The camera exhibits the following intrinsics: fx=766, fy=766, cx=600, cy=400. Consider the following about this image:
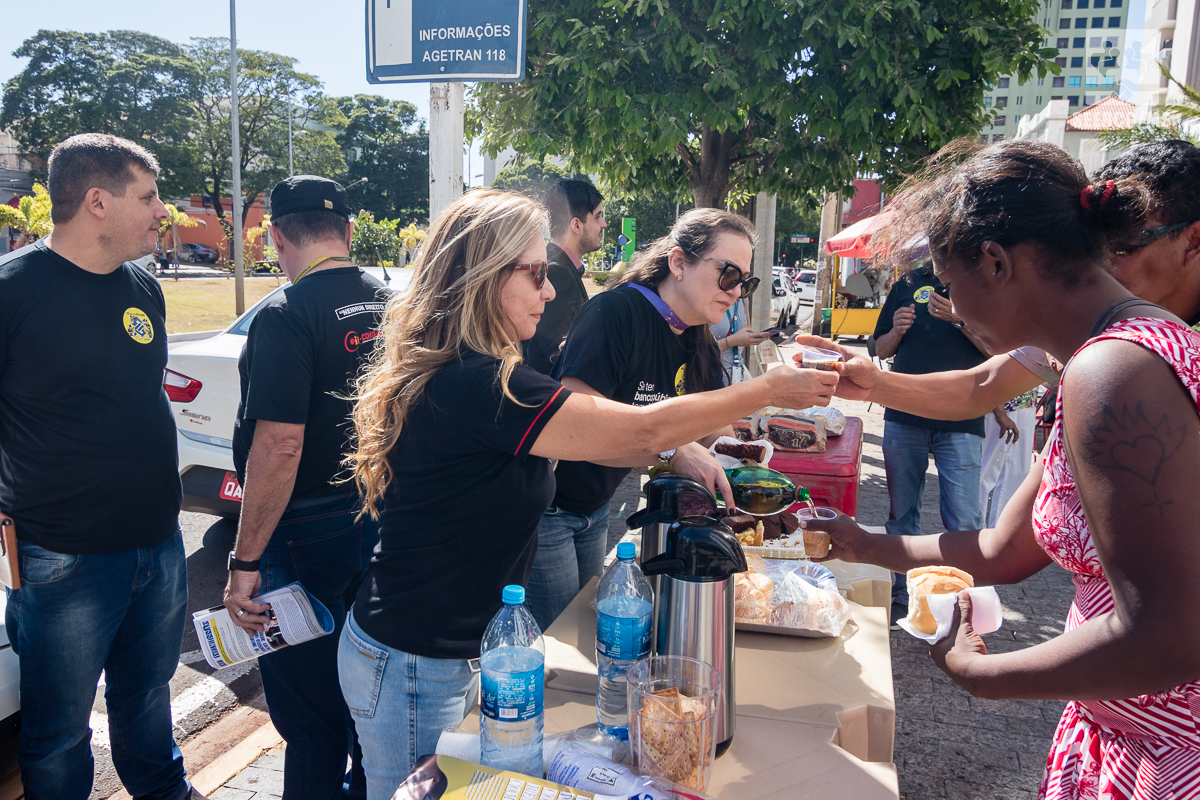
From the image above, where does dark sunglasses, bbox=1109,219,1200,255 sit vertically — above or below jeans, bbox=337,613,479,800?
above

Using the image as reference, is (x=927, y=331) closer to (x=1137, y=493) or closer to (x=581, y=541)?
(x=581, y=541)

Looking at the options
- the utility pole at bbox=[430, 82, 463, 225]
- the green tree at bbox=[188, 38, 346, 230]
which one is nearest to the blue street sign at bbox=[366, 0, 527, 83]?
the utility pole at bbox=[430, 82, 463, 225]

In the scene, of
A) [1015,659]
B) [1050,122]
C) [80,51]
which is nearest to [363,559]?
[1015,659]

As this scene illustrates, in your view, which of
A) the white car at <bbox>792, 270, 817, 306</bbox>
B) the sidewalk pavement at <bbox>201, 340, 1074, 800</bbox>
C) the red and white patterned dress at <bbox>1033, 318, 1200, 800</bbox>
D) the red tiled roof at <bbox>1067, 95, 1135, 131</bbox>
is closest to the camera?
the red and white patterned dress at <bbox>1033, 318, 1200, 800</bbox>

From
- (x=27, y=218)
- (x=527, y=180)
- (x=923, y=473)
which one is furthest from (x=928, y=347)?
(x=27, y=218)

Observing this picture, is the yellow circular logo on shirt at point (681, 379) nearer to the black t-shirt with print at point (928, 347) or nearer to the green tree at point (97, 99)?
the black t-shirt with print at point (928, 347)

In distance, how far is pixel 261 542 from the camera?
2.51 m

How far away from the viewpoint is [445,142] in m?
3.68

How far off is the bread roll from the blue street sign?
8.55 feet

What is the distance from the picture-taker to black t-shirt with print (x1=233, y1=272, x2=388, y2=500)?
97.5 inches

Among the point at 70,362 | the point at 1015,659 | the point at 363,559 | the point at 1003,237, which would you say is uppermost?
the point at 1003,237

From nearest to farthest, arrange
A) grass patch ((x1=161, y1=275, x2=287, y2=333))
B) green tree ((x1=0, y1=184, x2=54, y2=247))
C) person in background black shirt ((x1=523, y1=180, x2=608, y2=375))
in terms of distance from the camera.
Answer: person in background black shirt ((x1=523, y1=180, x2=608, y2=375)) → grass patch ((x1=161, y1=275, x2=287, y2=333)) → green tree ((x1=0, y1=184, x2=54, y2=247))

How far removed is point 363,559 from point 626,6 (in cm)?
455

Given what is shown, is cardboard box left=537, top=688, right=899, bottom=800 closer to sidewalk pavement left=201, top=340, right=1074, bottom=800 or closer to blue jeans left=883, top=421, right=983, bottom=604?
sidewalk pavement left=201, top=340, right=1074, bottom=800
